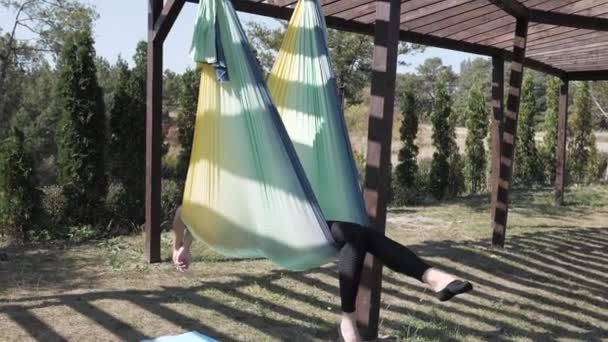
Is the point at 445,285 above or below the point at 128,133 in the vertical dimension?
below

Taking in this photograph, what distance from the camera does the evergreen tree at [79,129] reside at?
4.55 metres

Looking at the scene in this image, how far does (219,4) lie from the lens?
1.91m

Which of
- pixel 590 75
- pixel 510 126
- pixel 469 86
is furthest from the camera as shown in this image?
pixel 469 86

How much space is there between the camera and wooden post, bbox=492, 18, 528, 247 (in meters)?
3.93

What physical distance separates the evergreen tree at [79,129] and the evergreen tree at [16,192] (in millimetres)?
385

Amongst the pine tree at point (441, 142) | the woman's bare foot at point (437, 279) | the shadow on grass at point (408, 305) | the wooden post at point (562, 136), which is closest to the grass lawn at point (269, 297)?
the shadow on grass at point (408, 305)

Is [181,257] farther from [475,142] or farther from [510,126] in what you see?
[475,142]

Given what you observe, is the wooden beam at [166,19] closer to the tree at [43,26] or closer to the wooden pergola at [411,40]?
the wooden pergola at [411,40]

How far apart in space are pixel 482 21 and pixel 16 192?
369 centimetres

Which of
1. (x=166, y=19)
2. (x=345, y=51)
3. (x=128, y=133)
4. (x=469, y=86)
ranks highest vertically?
Answer: (x=469, y=86)

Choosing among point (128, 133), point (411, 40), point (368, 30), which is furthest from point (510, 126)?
point (128, 133)

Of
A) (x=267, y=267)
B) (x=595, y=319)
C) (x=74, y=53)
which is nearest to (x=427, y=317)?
(x=595, y=319)

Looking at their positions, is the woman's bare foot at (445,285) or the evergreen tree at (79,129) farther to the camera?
the evergreen tree at (79,129)

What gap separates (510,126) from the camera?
4008mm
